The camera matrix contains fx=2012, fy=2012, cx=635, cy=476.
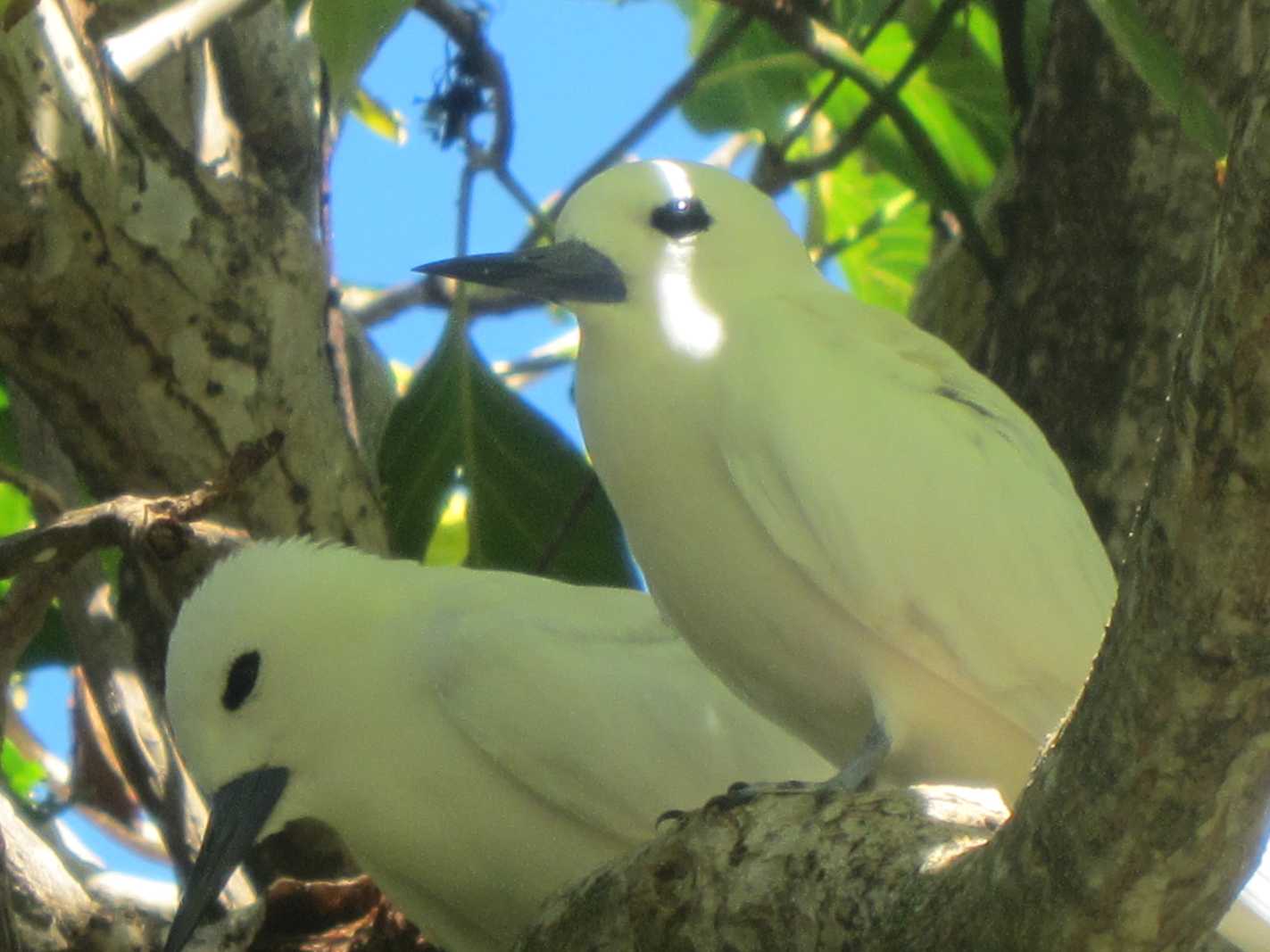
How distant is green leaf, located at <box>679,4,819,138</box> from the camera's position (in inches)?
214

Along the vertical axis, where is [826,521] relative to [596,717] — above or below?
above

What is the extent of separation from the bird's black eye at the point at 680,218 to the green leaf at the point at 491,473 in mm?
1017

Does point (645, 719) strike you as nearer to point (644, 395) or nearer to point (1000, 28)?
point (644, 395)

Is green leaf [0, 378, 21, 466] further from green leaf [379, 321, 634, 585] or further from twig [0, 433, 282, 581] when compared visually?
twig [0, 433, 282, 581]

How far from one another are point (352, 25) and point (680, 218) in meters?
0.86

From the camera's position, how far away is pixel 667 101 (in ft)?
16.4

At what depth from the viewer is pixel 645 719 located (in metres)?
3.90

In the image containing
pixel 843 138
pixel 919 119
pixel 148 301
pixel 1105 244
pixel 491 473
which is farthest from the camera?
pixel 919 119

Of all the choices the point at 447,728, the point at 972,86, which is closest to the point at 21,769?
the point at 447,728

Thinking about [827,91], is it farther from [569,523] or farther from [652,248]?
[652,248]

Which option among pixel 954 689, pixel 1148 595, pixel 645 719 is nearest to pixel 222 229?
pixel 645 719

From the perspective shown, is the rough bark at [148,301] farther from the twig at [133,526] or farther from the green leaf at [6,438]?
the green leaf at [6,438]

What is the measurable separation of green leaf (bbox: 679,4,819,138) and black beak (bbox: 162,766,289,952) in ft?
7.67

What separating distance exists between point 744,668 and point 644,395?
0.50m
